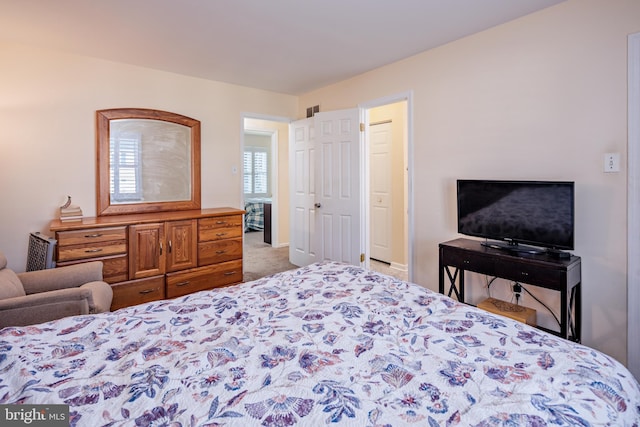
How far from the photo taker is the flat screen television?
2291 mm

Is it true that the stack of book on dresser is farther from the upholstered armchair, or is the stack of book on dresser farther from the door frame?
the door frame

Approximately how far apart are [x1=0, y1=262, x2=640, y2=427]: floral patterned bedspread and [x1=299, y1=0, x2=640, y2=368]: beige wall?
146 cm

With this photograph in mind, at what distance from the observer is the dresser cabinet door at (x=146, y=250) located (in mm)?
3180

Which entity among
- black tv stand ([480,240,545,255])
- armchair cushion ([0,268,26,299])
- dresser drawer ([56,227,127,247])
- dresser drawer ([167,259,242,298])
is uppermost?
dresser drawer ([56,227,127,247])

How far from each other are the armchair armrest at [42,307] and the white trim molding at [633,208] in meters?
3.43

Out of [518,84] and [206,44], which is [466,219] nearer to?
[518,84]

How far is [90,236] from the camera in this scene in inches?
117

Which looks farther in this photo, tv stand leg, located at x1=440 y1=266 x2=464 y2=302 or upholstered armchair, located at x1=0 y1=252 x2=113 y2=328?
tv stand leg, located at x1=440 y1=266 x2=464 y2=302

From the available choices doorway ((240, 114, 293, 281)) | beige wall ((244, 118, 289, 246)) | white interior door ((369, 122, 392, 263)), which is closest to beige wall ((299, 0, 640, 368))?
white interior door ((369, 122, 392, 263))

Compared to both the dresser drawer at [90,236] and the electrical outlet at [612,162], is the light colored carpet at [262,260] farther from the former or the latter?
the electrical outlet at [612,162]

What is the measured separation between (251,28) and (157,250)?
7.27 feet

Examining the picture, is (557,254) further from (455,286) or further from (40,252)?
(40,252)

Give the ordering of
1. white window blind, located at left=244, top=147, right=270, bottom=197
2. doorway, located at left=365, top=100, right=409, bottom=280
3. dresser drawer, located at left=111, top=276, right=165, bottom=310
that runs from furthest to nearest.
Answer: white window blind, located at left=244, top=147, right=270, bottom=197, doorway, located at left=365, top=100, right=409, bottom=280, dresser drawer, located at left=111, top=276, right=165, bottom=310

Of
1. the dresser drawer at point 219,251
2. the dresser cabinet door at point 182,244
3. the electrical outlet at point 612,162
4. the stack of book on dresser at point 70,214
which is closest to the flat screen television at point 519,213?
the electrical outlet at point 612,162
